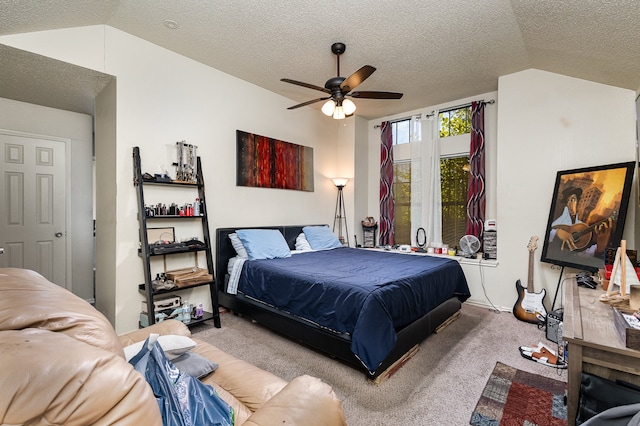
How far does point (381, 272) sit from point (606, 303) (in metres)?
1.55

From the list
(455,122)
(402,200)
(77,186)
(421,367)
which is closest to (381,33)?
(455,122)

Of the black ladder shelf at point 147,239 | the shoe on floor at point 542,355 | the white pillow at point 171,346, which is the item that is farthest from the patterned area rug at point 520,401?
the black ladder shelf at point 147,239

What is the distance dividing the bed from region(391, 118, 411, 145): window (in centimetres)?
247

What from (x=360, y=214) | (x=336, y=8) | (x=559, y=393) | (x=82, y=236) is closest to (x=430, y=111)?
(x=360, y=214)

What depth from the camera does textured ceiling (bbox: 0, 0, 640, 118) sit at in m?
2.24

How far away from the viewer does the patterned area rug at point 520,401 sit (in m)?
1.77

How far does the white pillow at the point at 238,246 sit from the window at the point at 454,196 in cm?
315

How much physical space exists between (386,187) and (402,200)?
366 millimetres

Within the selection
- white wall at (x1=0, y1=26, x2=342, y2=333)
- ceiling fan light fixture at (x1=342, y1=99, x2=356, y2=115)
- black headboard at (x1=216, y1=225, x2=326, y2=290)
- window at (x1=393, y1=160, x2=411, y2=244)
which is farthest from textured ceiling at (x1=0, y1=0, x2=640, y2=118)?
black headboard at (x1=216, y1=225, x2=326, y2=290)

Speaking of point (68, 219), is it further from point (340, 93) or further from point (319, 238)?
point (340, 93)

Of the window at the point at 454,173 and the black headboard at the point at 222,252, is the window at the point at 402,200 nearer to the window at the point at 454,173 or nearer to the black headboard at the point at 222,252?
the window at the point at 454,173

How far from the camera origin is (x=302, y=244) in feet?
14.3

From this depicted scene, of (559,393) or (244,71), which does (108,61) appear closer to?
(244,71)

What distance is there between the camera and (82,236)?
3.93 metres
